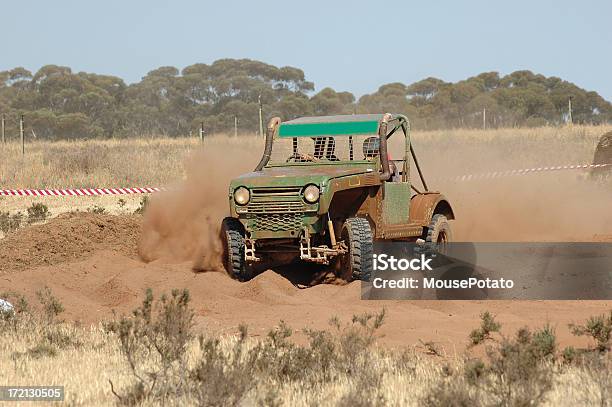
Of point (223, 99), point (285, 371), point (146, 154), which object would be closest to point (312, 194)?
point (285, 371)

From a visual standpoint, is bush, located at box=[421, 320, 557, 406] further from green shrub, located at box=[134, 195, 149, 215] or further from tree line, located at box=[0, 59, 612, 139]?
tree line, located at box=[0, 59, 612, 139]

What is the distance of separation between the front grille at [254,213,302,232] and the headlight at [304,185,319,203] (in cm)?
25

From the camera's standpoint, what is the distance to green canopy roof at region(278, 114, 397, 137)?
44.3 ft

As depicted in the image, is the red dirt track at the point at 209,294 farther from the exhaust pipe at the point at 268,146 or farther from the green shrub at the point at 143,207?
the exhaust pipe at the point at 268,146

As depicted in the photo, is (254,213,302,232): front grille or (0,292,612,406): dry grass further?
(254,213,302,232): front grille

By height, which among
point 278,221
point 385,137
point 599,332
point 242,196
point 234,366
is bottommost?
point 599,332

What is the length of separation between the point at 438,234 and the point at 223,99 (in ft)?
212

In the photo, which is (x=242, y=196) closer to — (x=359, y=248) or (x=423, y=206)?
(x=359, y=248)

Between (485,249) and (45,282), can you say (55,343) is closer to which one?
(45,282)

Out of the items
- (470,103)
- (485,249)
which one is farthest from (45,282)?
(470,103)

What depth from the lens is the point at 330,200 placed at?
1226cm

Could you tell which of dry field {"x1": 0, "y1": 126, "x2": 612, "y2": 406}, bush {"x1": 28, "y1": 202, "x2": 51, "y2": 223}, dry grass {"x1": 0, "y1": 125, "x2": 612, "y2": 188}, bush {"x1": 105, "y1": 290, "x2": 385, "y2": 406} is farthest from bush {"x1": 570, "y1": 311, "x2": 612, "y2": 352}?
dry grass {"x1": 0, "y1": 125, "x2": 612, "y2": 188}

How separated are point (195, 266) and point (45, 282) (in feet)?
6.73

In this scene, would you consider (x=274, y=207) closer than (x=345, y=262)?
Yes
